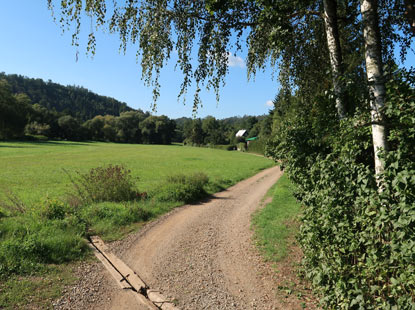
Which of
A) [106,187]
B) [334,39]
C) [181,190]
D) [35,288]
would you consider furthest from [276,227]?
[106,187]

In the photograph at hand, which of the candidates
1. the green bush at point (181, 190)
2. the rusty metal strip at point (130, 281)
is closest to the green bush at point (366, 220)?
the rusty metal strip at point (130, 281)

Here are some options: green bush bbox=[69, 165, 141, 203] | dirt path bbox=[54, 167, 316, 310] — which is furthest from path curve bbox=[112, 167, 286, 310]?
green bush bbox=[69, 165, 141, 203]

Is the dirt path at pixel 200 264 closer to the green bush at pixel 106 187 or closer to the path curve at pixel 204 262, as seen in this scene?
the path curve at pixel 204 262

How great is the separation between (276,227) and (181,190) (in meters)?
5.40

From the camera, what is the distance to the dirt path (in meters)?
4.66

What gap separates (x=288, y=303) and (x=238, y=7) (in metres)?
5.84

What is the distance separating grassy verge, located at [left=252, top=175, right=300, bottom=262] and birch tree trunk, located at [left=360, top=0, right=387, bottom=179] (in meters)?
3.76

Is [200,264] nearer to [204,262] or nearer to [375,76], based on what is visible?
[204,262]

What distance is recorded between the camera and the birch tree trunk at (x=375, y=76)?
3574 mm

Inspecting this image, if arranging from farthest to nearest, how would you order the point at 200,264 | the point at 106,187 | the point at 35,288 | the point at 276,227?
the point at 106,187 < the point at 276,227 < the point at 200,264 < the point at 35,288

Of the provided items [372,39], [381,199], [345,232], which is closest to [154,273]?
[345,232]

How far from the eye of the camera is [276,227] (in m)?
8.29

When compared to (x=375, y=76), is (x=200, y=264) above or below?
below

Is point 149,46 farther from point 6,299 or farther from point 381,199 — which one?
point 6,299
